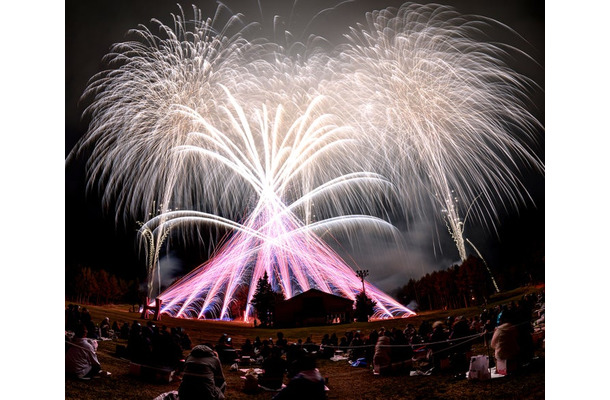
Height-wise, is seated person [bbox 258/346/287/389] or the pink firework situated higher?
the pink firework

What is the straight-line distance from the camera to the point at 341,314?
775 cm

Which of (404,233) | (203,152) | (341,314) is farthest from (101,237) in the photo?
(404,233)

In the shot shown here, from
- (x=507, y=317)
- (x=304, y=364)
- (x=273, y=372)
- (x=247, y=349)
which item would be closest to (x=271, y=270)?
(x=247, y=349)

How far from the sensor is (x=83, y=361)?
7.61 meters

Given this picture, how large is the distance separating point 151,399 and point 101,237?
251cm

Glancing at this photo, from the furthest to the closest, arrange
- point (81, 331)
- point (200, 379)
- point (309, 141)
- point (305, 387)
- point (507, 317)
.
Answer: point (309, 141), point (81, 331), point (507, 317), point (200, 379), point (305, 387)

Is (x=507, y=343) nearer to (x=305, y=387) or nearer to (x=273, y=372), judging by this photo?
(x=305, y=387)

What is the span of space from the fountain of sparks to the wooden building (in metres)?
0.19

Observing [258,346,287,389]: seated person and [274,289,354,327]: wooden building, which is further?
[274,289,354,327]: wooden building

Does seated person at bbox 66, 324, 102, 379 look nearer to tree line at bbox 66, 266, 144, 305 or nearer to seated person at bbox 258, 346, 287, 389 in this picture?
tree line at bbox 66, 266, 144, 305

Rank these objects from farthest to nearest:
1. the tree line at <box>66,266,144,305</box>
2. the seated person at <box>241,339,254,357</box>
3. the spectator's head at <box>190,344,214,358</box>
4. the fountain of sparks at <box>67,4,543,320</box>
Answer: the tree line at <box>66,266,144,305</box>
the fountain of sparks at <box>67,4,543,320</box>
the seated person at <box>241,339,254,357</box>
the spectator's head at <box>190,344,214,358</box>

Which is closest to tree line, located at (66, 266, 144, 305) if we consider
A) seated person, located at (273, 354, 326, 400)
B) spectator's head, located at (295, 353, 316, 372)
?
spectator's head, located at (295, 353, 316, 372)

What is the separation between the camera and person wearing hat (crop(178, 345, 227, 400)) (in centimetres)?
662

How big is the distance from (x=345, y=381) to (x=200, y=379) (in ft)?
6.25
